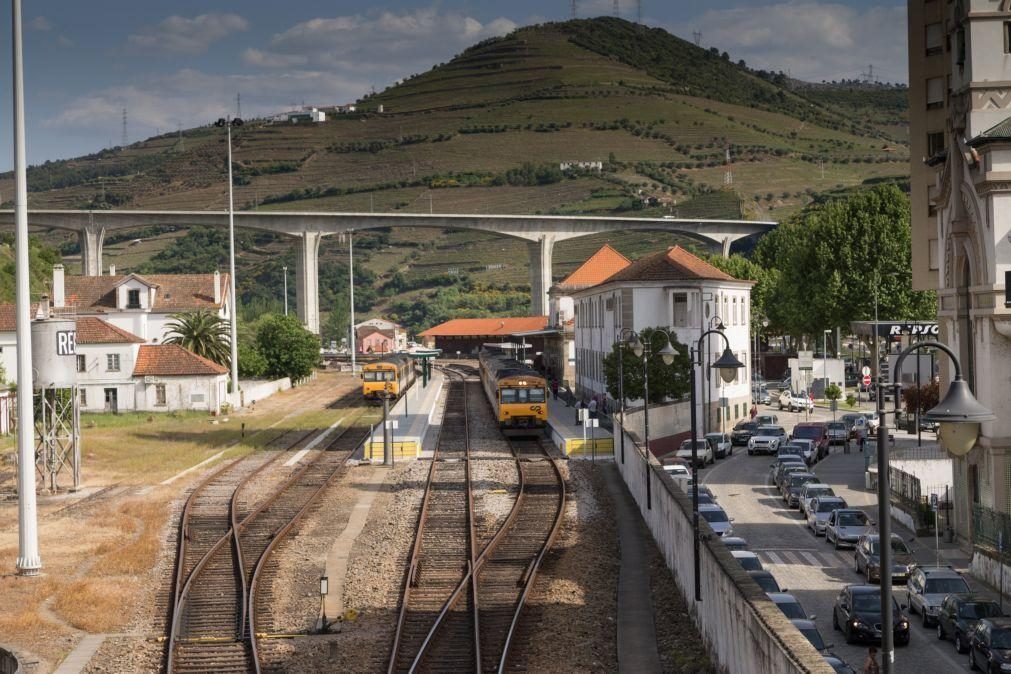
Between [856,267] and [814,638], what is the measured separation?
7841 cm

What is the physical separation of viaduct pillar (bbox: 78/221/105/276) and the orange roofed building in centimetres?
4433

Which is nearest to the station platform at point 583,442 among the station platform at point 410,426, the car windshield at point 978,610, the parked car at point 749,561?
the station platform at point 410,426

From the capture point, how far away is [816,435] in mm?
62656

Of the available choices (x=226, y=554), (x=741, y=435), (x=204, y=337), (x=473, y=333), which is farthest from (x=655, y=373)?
Answer: (x=473, y=333)

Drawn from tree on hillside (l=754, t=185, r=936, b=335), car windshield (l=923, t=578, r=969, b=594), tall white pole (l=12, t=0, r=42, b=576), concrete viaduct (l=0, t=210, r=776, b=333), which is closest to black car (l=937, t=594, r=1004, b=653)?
car windshield (l=923, t=578, r=969, b=594)

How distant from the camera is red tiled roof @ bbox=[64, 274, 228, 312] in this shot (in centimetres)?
9344

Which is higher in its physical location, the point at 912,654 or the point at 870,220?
the point at 870,220

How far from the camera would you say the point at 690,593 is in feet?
84.5

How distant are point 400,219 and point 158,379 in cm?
9512

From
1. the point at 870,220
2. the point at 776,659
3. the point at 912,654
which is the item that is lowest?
the point at 912,654

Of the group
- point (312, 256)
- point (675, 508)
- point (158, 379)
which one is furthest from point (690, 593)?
point (312, 256)

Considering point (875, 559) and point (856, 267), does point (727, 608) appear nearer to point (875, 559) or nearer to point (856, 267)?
point (875, 559)

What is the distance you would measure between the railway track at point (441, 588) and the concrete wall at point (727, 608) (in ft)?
13.7

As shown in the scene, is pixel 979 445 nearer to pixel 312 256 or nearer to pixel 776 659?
pixel 776 659
